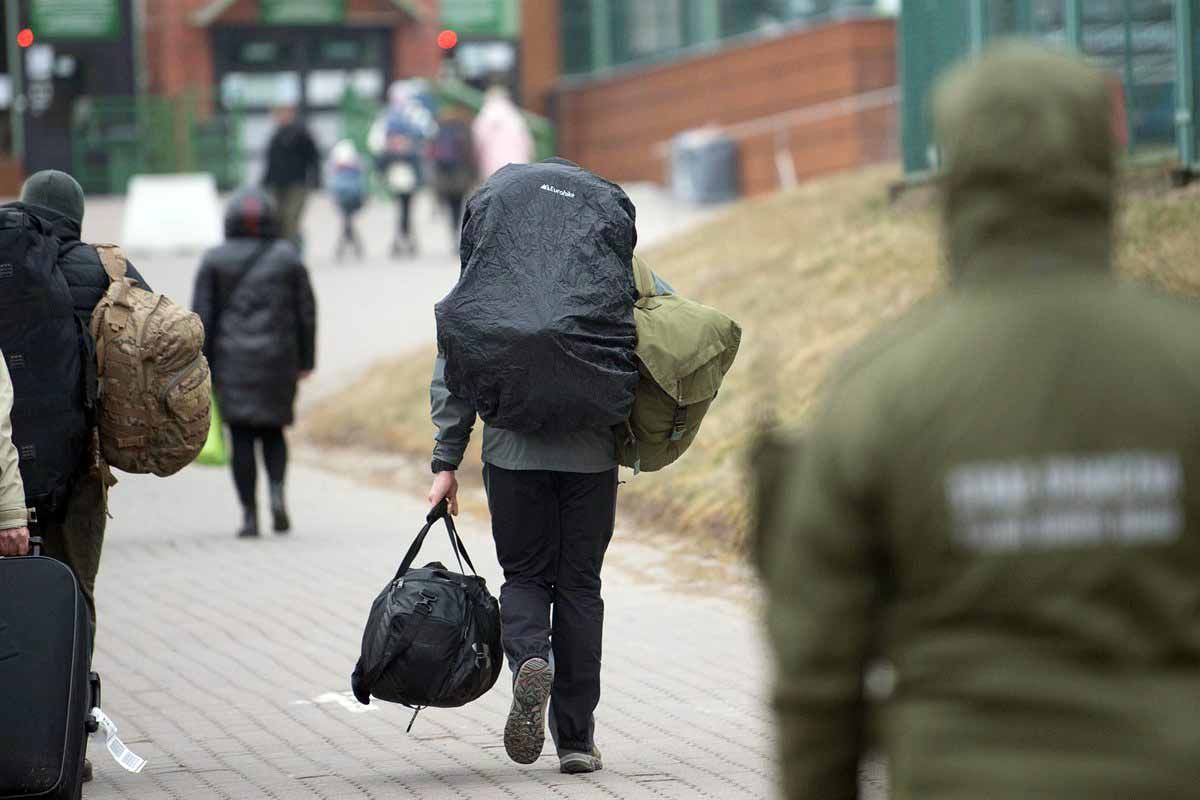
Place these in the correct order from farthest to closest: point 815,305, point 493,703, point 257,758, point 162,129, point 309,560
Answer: point 162,129
point 815,305
point 309,560
point 493,703
point 257,758

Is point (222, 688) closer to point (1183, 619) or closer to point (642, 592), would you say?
point (642, 592)

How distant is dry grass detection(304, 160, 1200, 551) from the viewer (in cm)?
1179

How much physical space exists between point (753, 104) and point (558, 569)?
74.9 feet

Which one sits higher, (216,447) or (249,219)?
(249,219)

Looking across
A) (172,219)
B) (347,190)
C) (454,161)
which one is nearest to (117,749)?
(454,161)

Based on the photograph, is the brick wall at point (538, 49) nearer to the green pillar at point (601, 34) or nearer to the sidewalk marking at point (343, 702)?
the green pillar at point (601, 34)

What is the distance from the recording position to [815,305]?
1417 centimetres

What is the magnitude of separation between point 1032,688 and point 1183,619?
18 centimetres

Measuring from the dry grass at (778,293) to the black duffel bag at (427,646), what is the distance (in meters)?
3.77

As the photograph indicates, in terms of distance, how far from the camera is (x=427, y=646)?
6113mm

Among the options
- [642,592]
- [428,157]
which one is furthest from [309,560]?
[428,157]

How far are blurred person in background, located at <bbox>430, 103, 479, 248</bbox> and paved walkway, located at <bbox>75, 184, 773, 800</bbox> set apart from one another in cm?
1144

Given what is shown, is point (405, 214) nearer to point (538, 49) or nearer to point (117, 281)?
point (538, 49)

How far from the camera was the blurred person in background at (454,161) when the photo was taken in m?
25.2
